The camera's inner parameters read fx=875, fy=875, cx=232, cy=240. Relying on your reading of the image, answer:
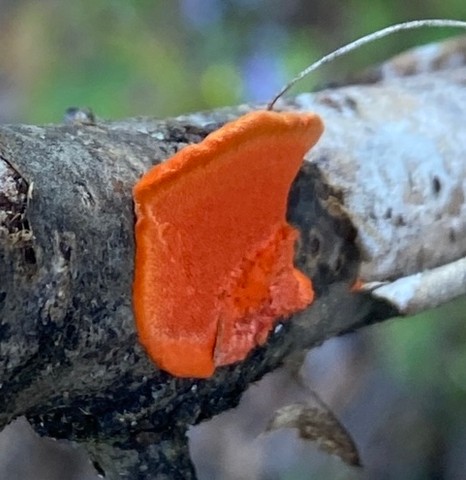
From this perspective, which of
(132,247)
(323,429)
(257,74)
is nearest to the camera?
(132,247)

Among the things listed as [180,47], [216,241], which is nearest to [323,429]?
[216,241]

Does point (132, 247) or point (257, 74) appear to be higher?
point (132, 247)

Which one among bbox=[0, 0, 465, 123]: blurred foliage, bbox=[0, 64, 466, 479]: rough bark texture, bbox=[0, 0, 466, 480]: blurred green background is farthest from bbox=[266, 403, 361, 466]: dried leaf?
bbox=[0, 0, 465, 123]: blurred foliage

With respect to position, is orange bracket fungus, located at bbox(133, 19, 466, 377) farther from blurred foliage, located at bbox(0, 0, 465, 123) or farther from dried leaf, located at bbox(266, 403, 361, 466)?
blurred foliage, located at bbox(0, 0, 465, 123)

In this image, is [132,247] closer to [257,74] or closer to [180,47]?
[257,74]

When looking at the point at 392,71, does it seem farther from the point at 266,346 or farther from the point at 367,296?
the point at 266,346
